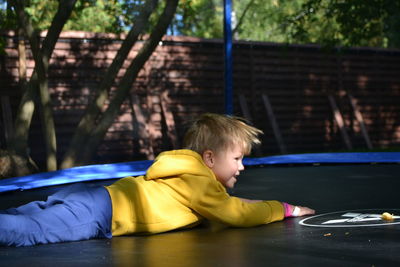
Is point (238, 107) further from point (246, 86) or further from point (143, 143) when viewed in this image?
point (143, 143)

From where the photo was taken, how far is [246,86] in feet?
24.1

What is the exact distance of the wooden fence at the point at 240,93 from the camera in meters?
6.20

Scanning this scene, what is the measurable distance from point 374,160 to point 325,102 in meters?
3.80

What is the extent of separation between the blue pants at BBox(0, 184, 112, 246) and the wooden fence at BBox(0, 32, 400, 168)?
4.17 meters

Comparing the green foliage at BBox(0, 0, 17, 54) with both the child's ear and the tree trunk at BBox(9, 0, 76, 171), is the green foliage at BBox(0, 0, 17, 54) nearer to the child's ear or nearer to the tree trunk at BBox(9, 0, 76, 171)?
the tree trunk at BBox(9, 0, 76, 171)

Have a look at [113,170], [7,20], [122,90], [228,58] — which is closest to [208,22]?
[7,20]

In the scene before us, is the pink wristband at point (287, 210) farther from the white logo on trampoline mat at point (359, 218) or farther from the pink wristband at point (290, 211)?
the white logo on trampoline mat at point (359, 218)

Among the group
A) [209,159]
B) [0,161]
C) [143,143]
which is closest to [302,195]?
[209,159]

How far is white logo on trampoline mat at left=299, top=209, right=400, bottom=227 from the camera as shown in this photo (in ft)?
6.00

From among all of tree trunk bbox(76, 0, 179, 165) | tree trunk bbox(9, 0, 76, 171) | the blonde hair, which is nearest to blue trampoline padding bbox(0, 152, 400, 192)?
tree trunk bbox(76, 0, 179, 165)

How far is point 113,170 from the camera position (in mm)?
3797

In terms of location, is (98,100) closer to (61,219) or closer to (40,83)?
(40,83)

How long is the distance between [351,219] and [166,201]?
24.0 inches

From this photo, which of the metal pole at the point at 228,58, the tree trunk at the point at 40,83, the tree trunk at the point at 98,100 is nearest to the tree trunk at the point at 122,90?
the tree trunk at the point at 98,100
